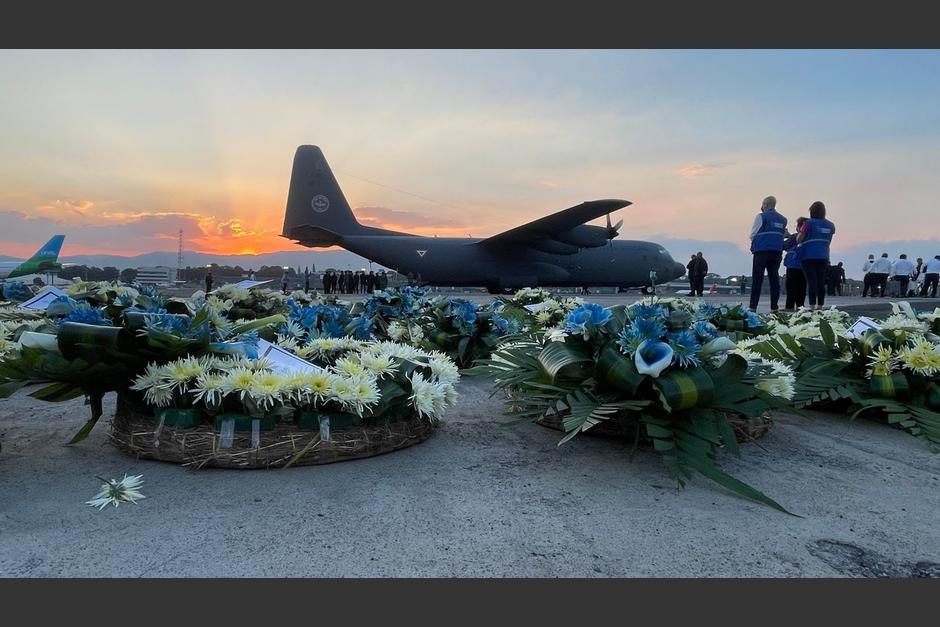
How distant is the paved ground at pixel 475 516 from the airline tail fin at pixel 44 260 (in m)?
37.0

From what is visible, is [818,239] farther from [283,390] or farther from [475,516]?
[283,390]

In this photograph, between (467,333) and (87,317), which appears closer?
(87,317)

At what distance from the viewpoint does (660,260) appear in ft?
67.0

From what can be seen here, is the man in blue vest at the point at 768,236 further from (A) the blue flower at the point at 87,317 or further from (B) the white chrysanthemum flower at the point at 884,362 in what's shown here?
(A) the blue flower at the point at 87,317

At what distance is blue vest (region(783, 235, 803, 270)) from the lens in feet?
25.7

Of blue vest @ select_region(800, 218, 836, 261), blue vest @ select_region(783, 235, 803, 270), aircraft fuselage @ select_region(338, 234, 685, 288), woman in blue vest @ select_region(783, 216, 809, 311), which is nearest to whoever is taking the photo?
blue vest @ select_region(800, 218, 836, 261)

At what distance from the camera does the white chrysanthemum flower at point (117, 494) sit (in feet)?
5.47

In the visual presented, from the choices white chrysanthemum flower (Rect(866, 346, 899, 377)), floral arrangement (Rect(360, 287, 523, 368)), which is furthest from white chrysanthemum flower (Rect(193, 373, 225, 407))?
white chrysanthemum flower (Rect(866, 346, 899, 377))

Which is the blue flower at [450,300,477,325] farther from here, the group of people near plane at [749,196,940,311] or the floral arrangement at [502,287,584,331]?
the group of people near plane at [749,196,940,311]

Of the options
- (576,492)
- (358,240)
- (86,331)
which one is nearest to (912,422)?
(576,492)

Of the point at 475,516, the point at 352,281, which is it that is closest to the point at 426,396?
the point at 475,516

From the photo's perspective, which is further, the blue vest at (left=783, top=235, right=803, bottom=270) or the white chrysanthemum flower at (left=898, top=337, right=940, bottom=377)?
the blue vest at (left=783, top=235, right=803, bottom=270)

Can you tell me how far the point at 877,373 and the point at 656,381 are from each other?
5.19 ft

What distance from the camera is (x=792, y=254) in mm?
8523
